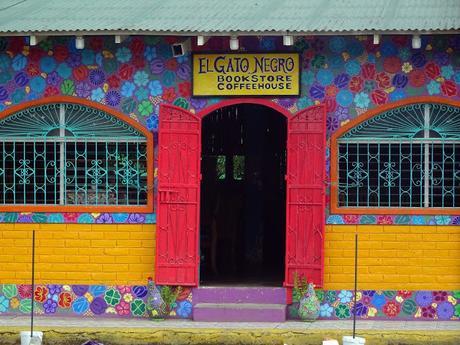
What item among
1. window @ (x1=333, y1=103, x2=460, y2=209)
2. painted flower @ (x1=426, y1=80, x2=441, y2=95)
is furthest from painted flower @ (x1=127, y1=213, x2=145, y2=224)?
painted flower @ (x1=426, y1=80, x2=441, y2=95)

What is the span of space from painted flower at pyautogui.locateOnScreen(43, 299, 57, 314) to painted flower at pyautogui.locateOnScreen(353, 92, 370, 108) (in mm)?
4512

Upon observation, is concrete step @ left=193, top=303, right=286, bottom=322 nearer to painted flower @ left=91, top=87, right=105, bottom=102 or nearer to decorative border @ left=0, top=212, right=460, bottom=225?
decorative border @ left=0, top=212, right=460, bottom=225

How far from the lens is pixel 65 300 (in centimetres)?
1479

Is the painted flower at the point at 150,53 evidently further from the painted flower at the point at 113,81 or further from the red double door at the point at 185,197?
the red double door at the point at 185,197

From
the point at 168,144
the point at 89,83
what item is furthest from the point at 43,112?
the point at 168,144

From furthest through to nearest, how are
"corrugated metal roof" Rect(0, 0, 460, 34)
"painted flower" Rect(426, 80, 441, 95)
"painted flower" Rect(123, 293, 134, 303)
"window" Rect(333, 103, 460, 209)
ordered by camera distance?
"painted flower" Rect(123, 293, 134, 303) < "window" Rect(333, 103, 460, 209) < "painted flower" Rect(426, 80, 441, 95) < "corrugated metal roof" Rect(0, 0, 460, 34)

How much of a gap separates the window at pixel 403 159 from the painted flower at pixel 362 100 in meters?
0.21

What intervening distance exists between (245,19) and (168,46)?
3.40ft

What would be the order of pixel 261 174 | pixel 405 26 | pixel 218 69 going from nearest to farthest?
pixel 405 26, pixel 218 69, pixel 261 174

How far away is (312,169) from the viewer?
1448 cm

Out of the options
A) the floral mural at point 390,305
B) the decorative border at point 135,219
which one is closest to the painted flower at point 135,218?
the decorative border at point 135,219

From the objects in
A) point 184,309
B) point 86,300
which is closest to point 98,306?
point 86,300

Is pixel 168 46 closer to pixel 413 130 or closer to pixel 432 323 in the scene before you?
pixel 413 130

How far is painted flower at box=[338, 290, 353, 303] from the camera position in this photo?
1449cm
